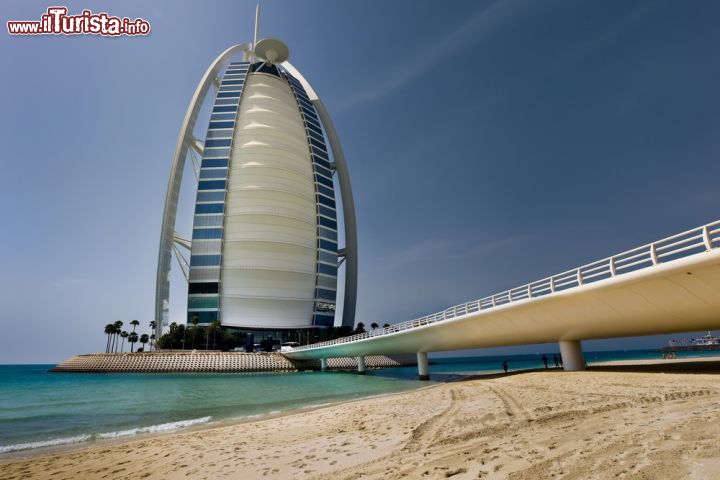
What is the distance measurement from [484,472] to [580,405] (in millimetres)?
5654

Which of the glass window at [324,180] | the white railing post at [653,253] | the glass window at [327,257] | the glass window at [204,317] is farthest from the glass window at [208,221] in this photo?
the white railing post at [653,253]

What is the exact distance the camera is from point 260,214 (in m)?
92.8

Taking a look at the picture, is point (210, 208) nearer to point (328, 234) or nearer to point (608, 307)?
point (328, 234)

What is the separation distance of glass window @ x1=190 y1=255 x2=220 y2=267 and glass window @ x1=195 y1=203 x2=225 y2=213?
12.1 meters

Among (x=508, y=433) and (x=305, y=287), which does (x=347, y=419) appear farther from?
(x=305, y=287)

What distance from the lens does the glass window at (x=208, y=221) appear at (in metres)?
91.9

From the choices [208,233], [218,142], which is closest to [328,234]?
[208,233]

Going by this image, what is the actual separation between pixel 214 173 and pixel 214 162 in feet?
11.9

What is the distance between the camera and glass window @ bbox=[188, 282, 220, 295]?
88875 millimetres

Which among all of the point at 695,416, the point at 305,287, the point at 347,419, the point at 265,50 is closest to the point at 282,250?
the point at 305,287

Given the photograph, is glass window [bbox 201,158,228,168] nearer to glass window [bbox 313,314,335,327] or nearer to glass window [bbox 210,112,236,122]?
glass window [bbox 210,112,236,122]

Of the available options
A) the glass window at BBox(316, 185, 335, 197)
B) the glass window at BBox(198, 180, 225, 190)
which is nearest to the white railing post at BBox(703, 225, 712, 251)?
the glass window at BBox(198, 180, 225, 190)

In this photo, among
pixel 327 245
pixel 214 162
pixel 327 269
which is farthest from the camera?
pixel 327 245

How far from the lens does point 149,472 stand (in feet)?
24.4
